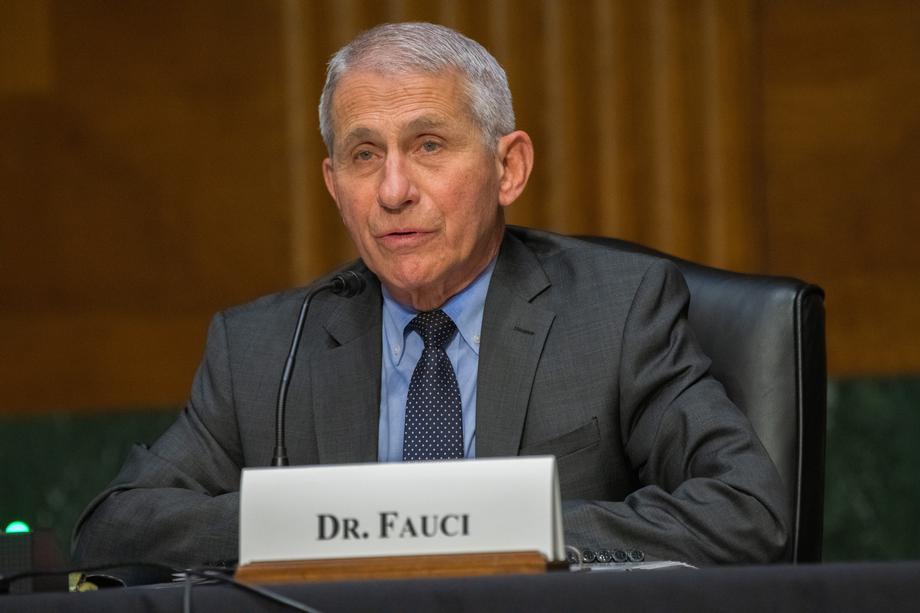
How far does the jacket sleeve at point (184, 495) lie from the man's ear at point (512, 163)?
1.73 feet

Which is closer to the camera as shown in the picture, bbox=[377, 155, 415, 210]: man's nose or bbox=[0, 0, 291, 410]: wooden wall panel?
bbox=[377, 155, 415, 210]: man's nose

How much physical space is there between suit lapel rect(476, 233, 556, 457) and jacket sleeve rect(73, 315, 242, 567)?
1.30 ft

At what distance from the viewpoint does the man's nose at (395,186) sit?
88.7 inches

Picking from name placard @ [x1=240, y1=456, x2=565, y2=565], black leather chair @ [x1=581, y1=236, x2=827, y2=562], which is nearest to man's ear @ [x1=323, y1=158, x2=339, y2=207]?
black leather chair @ [x1=581, y1=236, x2=827, y2=562]

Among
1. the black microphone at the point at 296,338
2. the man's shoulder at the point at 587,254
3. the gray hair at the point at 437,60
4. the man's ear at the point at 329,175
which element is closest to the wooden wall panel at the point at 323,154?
the man's shoulder at the point at 587,254

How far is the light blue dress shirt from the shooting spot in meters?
2.33

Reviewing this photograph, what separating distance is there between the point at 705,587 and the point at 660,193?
2.66 metres

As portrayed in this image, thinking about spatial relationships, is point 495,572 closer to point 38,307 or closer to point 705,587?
point 705,587

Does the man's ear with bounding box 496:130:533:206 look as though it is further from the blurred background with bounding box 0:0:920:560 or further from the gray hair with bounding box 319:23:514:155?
the blurred background with bounding box 0:0:920:560

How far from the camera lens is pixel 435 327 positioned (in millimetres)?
2389

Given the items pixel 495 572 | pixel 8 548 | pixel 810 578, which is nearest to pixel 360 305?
pixel 8 548

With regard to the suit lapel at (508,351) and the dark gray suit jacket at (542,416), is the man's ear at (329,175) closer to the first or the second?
the dark gray suit jacket at (542,416)

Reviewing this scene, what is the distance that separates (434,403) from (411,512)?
0.93 m

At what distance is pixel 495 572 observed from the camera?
52.4 inches
